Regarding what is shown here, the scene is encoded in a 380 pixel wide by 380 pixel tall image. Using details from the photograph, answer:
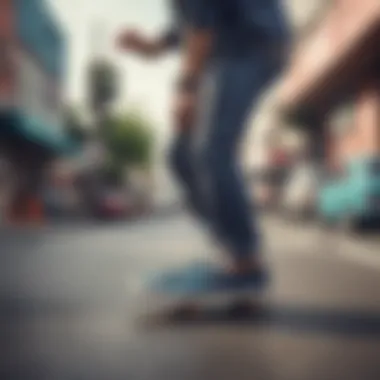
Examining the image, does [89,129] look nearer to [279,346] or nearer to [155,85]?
[155,85]

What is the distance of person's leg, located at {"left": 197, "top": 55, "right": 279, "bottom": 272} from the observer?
1027mm

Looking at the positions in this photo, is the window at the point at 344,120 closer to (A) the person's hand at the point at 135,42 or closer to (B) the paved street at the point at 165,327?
(B) the paved street at the point at 165,327

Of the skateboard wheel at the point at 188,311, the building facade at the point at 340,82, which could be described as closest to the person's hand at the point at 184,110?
the building facade at the point at 340,82

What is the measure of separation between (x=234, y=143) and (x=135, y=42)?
0.21 metres

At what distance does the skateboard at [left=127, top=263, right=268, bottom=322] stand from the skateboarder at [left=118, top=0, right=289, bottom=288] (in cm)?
3

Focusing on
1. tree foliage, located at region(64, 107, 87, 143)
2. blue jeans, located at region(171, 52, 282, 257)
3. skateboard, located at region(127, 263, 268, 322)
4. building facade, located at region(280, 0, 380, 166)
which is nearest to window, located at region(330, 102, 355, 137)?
building facade, located at region(280, 0, 380, 166)

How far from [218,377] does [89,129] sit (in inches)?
15.6

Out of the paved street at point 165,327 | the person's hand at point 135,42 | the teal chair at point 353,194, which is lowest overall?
the paved street at point 165,327

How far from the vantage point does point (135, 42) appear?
1.06 metres

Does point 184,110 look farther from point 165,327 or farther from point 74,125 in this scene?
point 165,327

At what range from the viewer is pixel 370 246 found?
105 centimetres

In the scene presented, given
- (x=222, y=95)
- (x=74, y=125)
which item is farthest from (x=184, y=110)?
(x=74, y=125)

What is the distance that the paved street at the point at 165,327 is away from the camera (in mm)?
995

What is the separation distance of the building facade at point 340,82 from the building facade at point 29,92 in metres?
0.33
